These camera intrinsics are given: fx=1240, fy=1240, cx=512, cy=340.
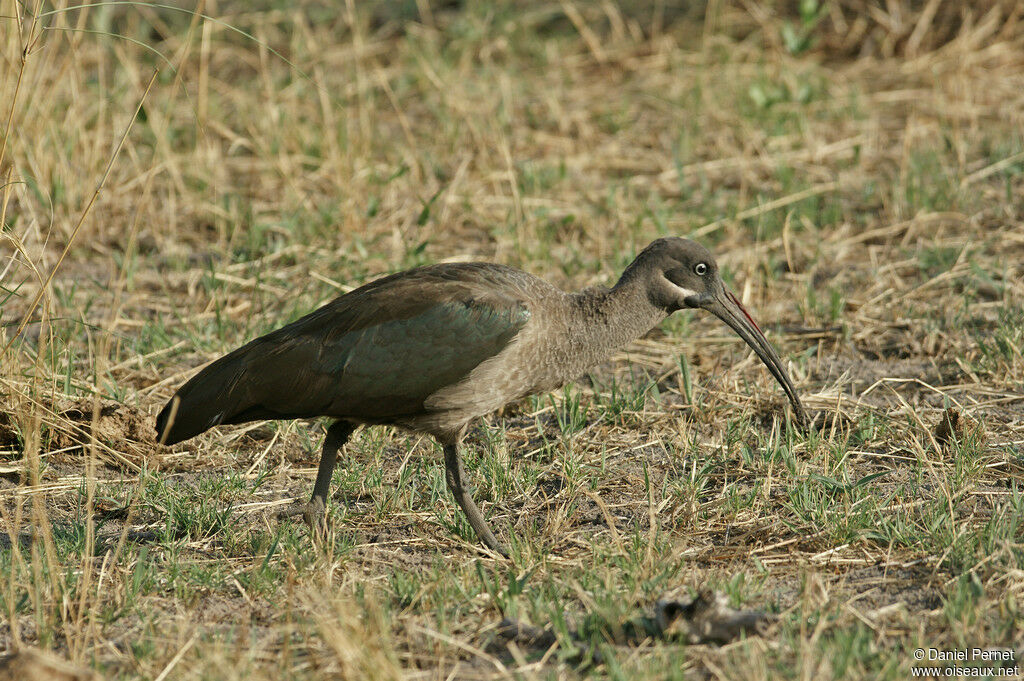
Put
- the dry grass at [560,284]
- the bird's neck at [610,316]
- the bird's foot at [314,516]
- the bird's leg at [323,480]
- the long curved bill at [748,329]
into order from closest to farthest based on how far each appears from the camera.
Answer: the dry grass at [560,284] < the bird's foot at [314,516] < the bird's leg at [323,480] < the bird's neck at [610,316] < the long curved bill at [748,329]

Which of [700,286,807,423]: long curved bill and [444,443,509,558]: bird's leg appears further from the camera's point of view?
[700,286,807,423]: long curved bill

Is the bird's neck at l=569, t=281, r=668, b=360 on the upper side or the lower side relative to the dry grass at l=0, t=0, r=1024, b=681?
upper

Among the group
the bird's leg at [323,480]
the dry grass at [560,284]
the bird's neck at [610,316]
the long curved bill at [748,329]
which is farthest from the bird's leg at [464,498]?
the long curved bill at [748,329]

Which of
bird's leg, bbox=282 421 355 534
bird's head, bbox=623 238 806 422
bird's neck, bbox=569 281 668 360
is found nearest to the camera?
bird's leg, bbox=282 421 355 534

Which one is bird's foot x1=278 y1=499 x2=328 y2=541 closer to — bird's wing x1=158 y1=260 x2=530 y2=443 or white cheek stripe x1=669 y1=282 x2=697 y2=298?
bird's wing x1=158 y1=260 x2=530 y2=443

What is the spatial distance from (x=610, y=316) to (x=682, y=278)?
39 cm

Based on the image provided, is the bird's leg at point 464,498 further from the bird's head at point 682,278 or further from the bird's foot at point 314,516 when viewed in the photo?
the bird's head at point 682,278

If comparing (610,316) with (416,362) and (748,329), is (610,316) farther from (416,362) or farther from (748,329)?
(416,362)

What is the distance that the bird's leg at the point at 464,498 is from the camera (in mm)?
4691

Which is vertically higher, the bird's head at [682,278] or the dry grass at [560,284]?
the bird's head at [682,278]

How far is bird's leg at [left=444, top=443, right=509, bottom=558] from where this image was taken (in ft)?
15.4

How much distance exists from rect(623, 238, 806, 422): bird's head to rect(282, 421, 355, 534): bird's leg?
134 centimetres

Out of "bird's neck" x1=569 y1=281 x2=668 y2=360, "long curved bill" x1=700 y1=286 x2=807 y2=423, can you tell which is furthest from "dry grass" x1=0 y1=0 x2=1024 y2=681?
"bird's neck" x1=569 y1=281 x2=668 y2=360

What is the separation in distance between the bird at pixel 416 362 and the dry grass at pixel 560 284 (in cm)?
36
